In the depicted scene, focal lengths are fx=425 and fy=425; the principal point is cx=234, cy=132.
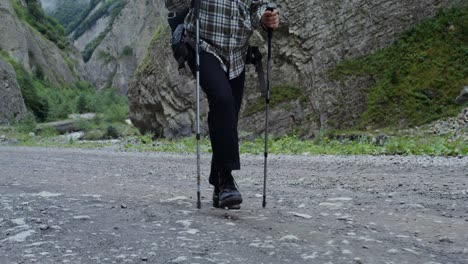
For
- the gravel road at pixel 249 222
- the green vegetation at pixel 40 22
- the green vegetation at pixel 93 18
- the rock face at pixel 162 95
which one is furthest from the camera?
the green vegetation at pixel 93 18

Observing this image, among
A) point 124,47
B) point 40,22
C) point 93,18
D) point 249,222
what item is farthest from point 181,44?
point 93,18

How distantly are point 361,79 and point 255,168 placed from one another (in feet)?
46.4

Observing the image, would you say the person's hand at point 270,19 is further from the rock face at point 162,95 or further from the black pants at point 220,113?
the rock face at point 162,95

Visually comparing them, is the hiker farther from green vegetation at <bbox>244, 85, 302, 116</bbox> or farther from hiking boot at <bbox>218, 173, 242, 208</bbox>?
green vegetation at <bbox>244, 85, 302, 116</bbox>

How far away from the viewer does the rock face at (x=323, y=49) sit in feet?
68.2

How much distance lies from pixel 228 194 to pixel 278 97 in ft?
62.1

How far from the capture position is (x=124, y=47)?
136 m

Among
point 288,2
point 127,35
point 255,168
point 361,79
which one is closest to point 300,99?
point 361,79

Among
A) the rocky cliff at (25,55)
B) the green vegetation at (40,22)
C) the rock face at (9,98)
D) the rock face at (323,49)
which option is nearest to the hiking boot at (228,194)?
the rock face at (323,49)

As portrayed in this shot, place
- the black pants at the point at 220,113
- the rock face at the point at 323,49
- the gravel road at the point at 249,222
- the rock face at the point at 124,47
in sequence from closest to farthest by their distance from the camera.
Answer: the gravel road at the point at 249,222
the black pants at the point at 220,113
the rock face at the point at 323,49
the rock face at the point at 124,47

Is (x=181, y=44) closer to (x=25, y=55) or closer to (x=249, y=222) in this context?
(x=249, y=222)

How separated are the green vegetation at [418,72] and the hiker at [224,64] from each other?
50.7 feet

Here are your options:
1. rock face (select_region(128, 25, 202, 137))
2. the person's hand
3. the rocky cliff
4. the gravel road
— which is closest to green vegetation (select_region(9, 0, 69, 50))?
the rocky cliff

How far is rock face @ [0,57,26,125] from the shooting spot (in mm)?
48200
